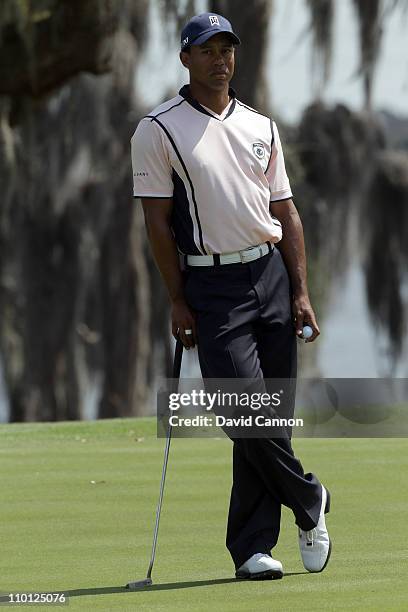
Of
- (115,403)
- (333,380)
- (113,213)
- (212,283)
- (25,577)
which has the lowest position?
(115,403)

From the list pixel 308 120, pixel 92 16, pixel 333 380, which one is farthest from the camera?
pixel 308 120

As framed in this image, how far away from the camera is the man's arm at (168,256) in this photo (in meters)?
5.27

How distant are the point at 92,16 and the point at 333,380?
1027cm

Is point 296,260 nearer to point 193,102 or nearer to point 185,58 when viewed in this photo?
point 193,102

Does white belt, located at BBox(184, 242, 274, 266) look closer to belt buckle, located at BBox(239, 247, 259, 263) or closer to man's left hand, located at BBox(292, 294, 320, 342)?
belt buckle, located at BBox(239, 247, 259, 263)

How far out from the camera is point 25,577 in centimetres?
513

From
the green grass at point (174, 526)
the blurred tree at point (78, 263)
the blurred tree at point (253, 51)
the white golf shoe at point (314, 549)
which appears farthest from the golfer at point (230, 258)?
the blurred tree at point (78, 263)

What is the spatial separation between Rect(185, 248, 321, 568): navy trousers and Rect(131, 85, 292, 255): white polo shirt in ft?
0.33

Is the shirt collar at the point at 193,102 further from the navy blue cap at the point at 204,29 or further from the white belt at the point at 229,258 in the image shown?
the white belt at the point at 229,258

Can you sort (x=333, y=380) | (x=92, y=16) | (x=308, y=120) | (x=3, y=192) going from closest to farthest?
(x=333, y=380) < (x=92, y=16) < (x=3, y=192) < (x=308, y=120)

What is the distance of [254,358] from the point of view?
17.2ft

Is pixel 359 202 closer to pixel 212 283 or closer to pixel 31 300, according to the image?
pixel 31 300

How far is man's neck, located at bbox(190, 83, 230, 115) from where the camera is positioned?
5324 millimetres

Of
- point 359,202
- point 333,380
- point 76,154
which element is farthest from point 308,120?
point 333,380
